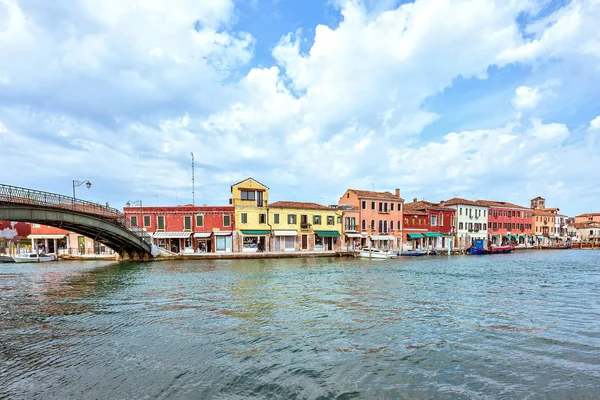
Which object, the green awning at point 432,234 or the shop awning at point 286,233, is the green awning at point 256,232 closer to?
the shop awning at point 286,233

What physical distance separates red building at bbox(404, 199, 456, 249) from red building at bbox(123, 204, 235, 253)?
98.7ft

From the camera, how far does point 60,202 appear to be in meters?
27.3

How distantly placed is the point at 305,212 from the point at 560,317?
35.8 meters

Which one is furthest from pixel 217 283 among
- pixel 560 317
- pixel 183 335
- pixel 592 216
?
pixel 592 216

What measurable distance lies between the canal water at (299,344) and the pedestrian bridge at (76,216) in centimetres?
848

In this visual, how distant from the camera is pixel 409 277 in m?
24.2

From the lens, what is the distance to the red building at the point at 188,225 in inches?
1636

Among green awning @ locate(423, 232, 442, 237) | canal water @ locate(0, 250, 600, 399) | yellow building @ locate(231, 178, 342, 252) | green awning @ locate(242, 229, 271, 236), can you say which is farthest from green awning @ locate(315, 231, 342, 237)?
canal water @ locate(0, 250, 600, 399)

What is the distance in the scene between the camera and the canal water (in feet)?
22.3

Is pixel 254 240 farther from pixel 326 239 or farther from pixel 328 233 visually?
pixel 326 239

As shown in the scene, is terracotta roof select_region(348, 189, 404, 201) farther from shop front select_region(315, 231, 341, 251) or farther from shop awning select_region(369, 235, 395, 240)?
shop front select_region(315, 231, 341, 251)

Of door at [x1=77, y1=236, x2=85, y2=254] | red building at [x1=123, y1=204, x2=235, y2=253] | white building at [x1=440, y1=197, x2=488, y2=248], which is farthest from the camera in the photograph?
white building at [x1=440, y1=197, x2=488, y2=248]

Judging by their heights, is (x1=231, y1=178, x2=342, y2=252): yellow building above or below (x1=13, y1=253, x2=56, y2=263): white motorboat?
above

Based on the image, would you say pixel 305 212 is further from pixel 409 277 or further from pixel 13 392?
pixel 13 392
